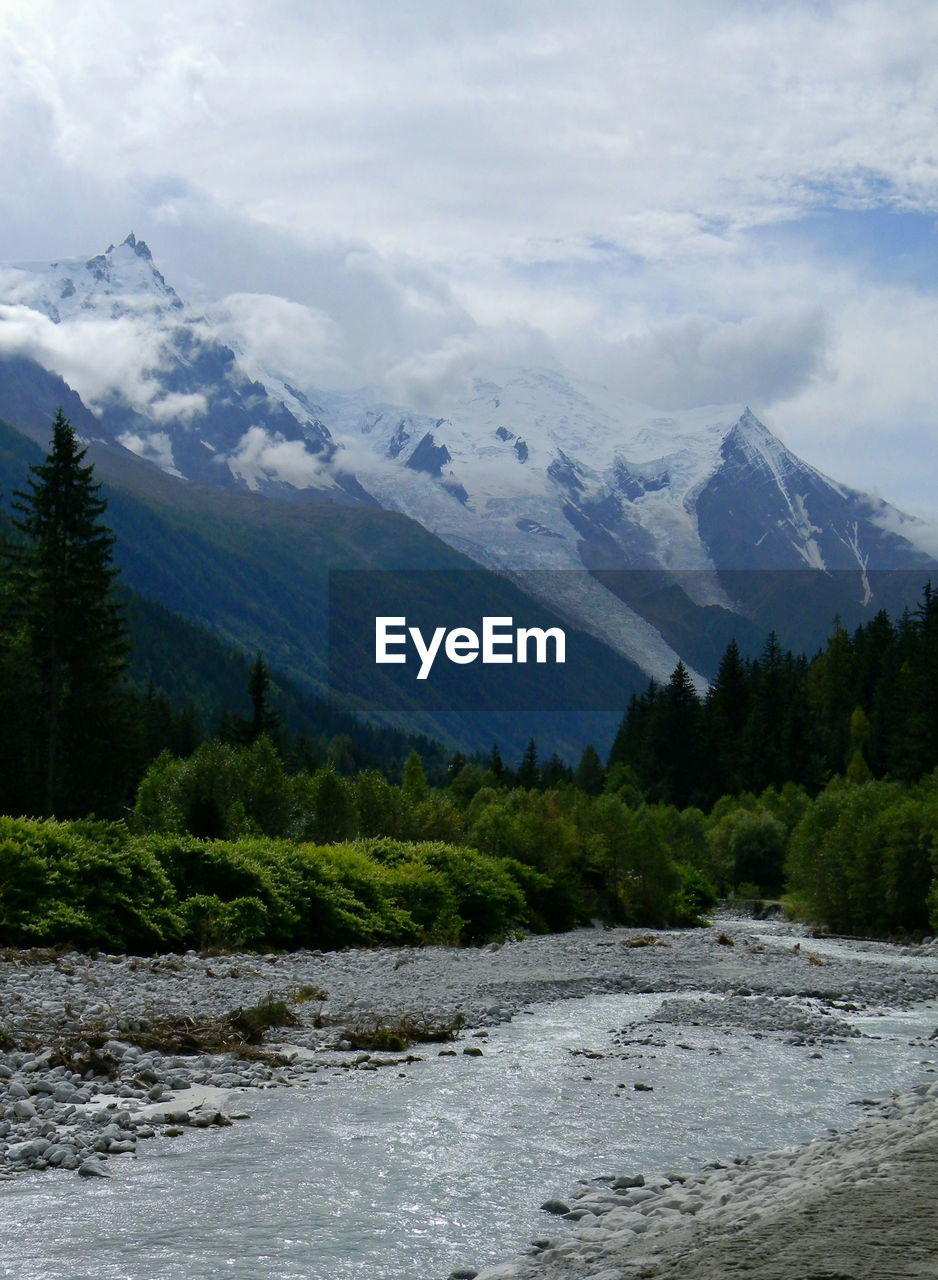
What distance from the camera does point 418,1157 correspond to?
1391cm

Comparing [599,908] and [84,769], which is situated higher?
[84,769]

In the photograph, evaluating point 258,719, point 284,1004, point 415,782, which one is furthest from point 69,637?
point 284,1004

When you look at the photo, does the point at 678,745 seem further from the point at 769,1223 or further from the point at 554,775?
the point at 769,1223

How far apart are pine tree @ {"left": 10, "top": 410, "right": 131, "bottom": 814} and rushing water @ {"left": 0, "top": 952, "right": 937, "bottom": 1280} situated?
41.8 metres

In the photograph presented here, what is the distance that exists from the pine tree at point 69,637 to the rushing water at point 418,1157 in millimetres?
41837

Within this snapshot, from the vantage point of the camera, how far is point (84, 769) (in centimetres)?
6056

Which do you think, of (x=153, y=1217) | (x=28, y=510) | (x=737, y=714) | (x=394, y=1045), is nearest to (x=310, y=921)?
(x=394, y=1045)

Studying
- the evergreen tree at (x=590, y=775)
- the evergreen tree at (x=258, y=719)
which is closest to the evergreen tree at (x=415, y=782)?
the evergreen tree at (x=258, y=719)

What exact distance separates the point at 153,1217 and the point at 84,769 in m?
51.8

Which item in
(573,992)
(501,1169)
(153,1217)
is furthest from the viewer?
(573,992)

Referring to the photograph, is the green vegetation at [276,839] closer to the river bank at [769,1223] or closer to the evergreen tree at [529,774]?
the river bank at [769,1223]

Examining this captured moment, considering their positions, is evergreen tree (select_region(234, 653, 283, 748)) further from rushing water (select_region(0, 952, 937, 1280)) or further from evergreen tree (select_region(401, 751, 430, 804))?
rushing water (select_region(0, 952, 937, 1280))

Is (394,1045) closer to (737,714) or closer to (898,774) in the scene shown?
(898,774)

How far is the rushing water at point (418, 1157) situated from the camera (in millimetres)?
10594
